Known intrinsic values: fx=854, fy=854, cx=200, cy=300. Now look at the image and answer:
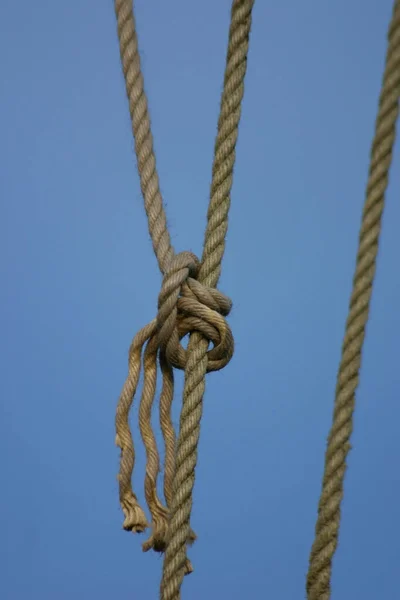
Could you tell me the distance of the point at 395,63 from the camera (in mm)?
433

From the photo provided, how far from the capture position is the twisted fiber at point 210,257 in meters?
0.45

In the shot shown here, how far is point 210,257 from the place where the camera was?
49 cm

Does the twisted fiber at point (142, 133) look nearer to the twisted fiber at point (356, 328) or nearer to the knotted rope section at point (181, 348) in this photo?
the knotted rope section at point (181, 348)

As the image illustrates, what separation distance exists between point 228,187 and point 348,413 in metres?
0.14

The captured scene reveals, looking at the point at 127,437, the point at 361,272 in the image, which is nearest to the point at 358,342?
the point at 361,272

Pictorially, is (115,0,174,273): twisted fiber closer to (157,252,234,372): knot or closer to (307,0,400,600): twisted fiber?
(157,252,234,372): knot

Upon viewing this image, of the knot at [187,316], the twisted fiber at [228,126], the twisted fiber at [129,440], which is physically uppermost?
the twisted fiber at [228,126]

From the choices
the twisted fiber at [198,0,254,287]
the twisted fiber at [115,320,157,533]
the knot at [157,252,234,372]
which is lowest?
the twisted fiber at [115,320,157,533]

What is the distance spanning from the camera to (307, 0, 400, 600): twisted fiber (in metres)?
0.43

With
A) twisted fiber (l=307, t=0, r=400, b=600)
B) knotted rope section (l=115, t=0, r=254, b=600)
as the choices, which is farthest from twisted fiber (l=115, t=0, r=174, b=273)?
twisted fiber (l=307, t=0, r=400, b=600)

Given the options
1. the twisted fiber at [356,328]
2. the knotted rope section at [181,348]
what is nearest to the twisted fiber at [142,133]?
the knotted rope section at [181,348]

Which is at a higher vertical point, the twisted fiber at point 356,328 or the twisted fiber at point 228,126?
the twisted fiber at point 228,126

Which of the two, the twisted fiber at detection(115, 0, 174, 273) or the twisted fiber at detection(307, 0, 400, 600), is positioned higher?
the twisted fiber at detection(115, 0, 174, 273)

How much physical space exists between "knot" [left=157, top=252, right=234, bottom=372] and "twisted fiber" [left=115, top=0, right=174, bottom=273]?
0.05 feet
